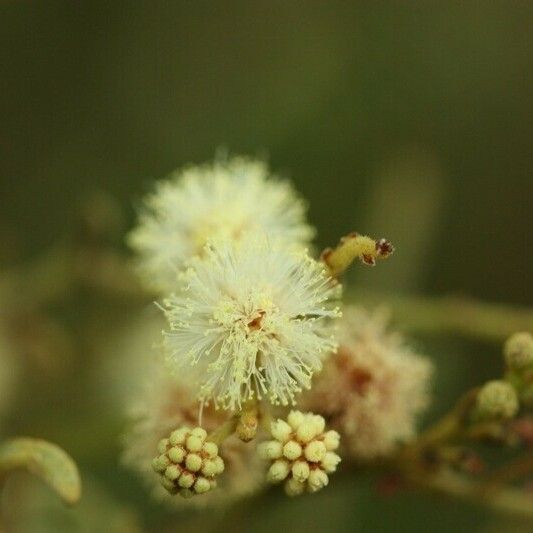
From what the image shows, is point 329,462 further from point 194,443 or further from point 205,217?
point 205,217

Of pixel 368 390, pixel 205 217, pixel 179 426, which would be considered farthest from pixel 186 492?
pixel 205 217

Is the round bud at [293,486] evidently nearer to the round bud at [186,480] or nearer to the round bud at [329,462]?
the round bud at [329,462]

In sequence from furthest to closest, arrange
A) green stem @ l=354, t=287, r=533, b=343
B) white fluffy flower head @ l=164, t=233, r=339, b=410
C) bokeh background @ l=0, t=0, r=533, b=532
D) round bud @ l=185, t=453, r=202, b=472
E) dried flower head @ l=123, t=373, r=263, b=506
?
1. bokeh background @ l=0, t=0, r=533, b=532
2. green stem @ l=354, t=287, r=533, b=343
3. dried flower head @ l=123, t=373, r=263, b=506
4. white fluffy flower head @ l=164, t=233, r=339, b=410
5. round bud @ l=185, t=453, r=202, b=472

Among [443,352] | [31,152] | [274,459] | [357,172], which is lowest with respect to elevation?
[274,459]

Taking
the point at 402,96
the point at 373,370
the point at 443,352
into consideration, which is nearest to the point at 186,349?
the point at 373,370

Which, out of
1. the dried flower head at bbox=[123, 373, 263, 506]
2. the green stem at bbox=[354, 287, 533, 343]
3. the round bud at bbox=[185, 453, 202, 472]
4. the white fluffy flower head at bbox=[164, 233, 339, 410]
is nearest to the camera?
the round bud at bbox=[185, 453, 202, 472]

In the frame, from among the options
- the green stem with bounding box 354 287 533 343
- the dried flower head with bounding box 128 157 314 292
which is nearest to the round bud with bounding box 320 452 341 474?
the dried flower head with bounding box 128 157 314 292

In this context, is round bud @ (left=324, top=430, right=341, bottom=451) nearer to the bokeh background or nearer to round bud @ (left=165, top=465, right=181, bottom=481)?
round bud @ (left=165, top=465, right=181, bottom=481)

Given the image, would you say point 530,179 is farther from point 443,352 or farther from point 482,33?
point 443,352
